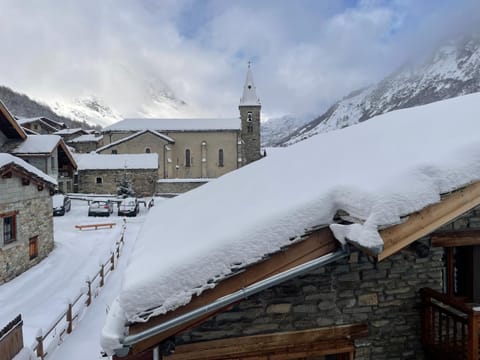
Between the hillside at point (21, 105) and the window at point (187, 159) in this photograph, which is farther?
the hillside at point (21, 105)

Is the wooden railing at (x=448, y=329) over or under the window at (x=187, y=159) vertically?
under

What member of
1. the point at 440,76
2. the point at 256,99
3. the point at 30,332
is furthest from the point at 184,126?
the point at 440,76

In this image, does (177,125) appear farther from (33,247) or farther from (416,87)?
(416,87)

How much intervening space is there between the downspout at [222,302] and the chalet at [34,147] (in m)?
17.9

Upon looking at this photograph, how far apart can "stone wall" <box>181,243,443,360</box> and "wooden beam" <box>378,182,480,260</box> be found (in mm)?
909

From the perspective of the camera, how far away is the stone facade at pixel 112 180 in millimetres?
35531

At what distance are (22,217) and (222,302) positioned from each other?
1465 cm

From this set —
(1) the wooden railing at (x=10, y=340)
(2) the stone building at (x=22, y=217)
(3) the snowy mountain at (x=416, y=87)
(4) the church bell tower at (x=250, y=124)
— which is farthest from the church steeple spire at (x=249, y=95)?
(3) the snowy mountain at (x=416, y=87)

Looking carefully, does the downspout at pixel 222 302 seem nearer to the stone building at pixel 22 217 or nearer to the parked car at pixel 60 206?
the stone building at pixel 22 217

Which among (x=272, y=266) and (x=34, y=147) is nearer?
(x=272, y=266)

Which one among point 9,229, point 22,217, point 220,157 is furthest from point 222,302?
point 220,157

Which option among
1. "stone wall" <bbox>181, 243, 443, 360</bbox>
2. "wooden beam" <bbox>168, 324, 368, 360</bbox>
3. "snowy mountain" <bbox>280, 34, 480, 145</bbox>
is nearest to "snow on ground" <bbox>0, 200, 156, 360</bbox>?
"wooden beam" <bbox>168, 324, 368, 360</bbox>

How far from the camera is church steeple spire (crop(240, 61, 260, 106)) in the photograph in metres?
50.0

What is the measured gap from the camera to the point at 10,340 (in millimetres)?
6648
